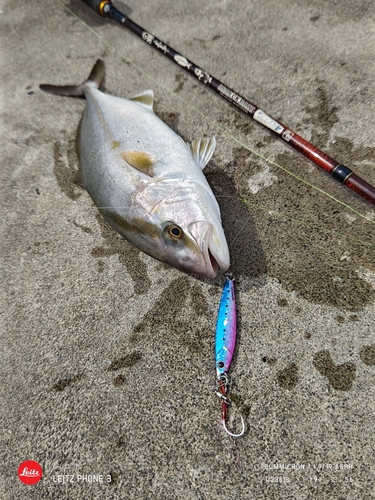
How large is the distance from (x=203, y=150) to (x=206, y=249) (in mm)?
843

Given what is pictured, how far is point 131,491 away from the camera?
159 centimetres

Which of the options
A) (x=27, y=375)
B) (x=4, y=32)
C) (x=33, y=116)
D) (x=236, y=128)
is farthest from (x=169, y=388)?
(x=4, y=32)

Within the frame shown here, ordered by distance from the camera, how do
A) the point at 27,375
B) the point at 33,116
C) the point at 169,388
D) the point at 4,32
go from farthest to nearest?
1. the point at 4,32
2. the point at 33,116
3. the point at 27,375
4. the point at 169,388

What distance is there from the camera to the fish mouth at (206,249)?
5.84 ft

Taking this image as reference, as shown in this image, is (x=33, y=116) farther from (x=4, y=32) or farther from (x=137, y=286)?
(x=137, y=286)

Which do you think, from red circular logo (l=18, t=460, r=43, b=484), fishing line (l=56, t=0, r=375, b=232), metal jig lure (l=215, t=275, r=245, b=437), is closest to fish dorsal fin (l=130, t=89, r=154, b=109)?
fishing line (l=56, t=0, r=375, b=232)

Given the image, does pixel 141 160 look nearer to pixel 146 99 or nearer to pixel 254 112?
pixel 146 99

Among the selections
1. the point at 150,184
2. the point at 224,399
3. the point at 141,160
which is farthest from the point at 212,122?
the point at 224,399

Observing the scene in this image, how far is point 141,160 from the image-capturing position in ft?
7.06

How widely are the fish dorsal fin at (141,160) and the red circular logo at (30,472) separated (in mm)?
1739

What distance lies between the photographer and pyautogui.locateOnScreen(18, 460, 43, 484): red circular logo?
65.8 inches

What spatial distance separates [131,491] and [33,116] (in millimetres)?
3037

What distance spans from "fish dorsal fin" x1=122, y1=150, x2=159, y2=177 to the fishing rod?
2.89 ft

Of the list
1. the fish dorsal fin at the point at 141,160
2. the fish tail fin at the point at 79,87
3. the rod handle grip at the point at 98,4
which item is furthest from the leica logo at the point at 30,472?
the rod handle grip at the point at 98,4
